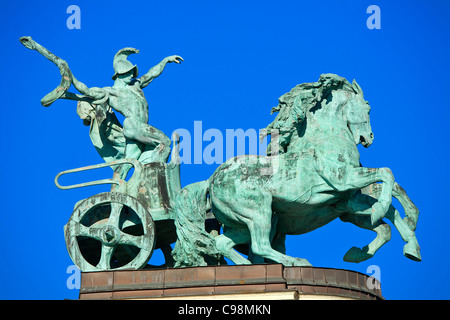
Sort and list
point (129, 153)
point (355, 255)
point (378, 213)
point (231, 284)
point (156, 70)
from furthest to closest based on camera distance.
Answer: point (156, 70) → point (129, 153) → point (355, 255) → point (378, 213) → point (231, 284)

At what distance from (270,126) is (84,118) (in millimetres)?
4302

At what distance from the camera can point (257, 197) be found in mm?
24031

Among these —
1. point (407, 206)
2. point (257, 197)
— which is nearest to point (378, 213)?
point (407, 206)

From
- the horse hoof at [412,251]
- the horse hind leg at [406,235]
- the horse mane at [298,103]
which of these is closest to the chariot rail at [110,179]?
the horse mane at [298,103]

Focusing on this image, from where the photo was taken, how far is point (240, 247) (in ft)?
84.8

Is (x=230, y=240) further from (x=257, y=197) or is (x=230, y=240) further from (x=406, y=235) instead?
(x=406, y=235)

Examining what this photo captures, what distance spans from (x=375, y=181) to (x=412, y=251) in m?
1.50

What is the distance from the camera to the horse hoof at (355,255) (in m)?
24.9

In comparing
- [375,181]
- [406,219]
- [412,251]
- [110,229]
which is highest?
[375,181]

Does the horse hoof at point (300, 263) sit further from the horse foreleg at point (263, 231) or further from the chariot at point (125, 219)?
the chariot at point (125, 219)

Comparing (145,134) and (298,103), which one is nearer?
(298,103)

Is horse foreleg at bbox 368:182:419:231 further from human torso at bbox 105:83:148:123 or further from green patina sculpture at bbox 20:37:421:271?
human torso at bbox 105:83:148:123
